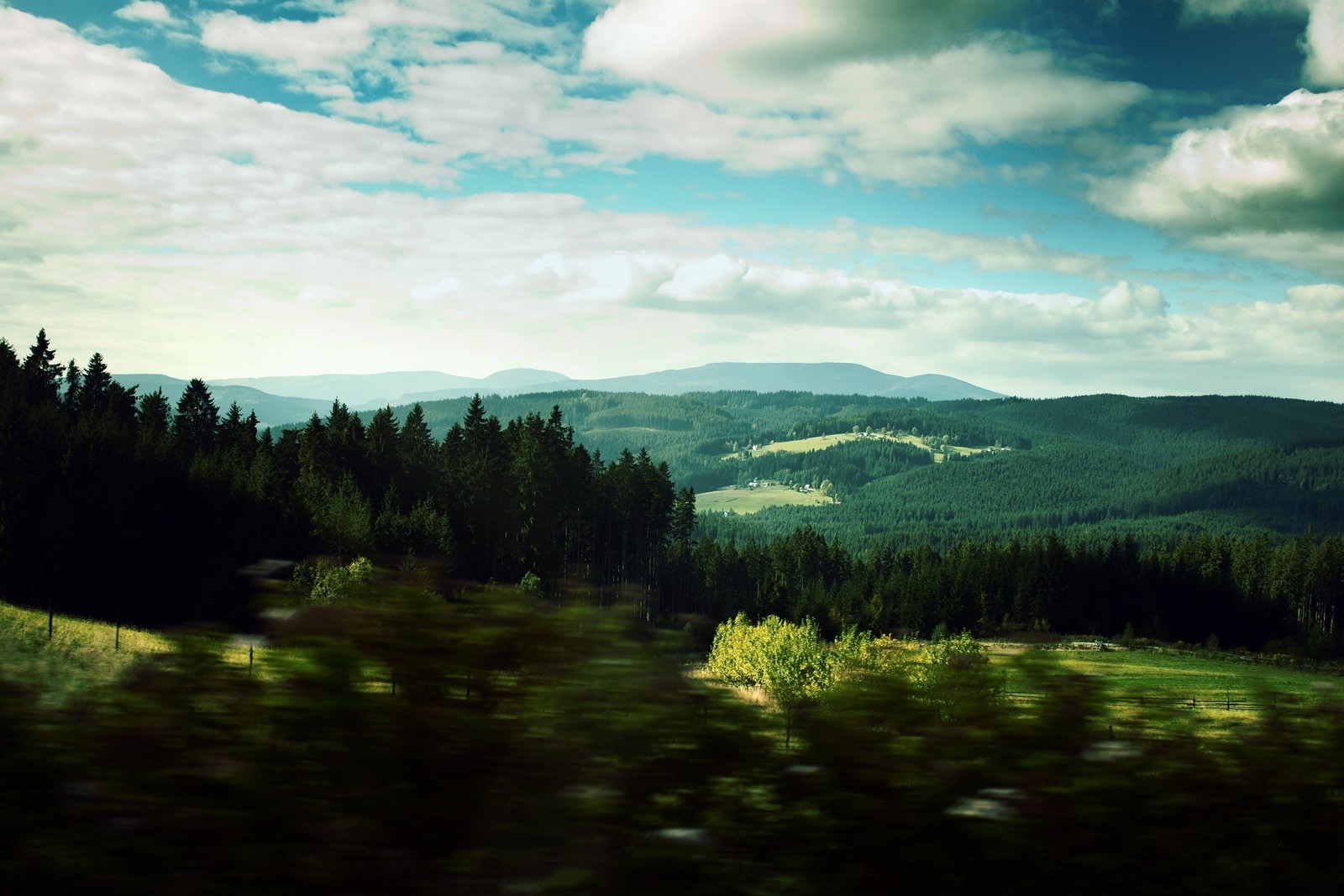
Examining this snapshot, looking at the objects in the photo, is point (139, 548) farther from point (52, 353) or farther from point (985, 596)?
point (985, 596)

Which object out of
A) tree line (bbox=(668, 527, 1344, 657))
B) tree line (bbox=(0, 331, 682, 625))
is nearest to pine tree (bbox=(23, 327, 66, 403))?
tree line (bbox=(0, 331, 682, 625))

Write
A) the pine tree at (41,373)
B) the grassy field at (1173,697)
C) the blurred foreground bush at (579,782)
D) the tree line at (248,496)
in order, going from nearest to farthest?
the blurred foreground bush at (579,782)
the grassy field at (1173,697)
the tree line at (248,496)
the pine tree at (41,373)

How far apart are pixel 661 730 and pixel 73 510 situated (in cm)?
4221

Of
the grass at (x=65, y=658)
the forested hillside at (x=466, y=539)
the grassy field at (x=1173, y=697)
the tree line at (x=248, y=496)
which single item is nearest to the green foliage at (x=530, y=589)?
the forested hillside at (x=466, y=539)

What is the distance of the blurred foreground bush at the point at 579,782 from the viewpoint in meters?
3.24

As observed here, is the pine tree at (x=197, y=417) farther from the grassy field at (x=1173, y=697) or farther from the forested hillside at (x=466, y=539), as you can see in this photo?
the grassy field at (x=1173, y=697)

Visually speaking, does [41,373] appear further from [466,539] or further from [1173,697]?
[1173,697]

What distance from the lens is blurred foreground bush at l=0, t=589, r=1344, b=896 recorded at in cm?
324

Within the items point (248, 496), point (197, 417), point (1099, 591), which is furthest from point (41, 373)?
point (1099, 591)

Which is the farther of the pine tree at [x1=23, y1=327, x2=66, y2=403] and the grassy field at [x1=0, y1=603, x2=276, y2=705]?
the pine tree at [x1=23, y1=327, x2=66, y2=403]

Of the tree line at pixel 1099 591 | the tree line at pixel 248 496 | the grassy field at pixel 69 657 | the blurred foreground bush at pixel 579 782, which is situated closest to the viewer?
the blurred foreground bush at pixel 579 782

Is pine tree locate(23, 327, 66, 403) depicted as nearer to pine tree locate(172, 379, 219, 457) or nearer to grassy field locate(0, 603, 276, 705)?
pine tree locate(172, 379, 219, 457)

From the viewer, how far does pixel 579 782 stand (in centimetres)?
366

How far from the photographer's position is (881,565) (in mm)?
118375
